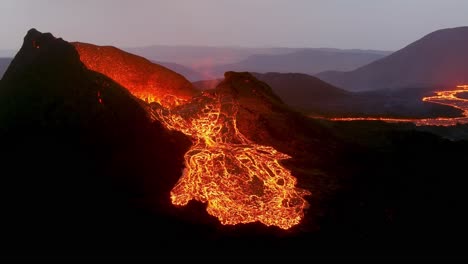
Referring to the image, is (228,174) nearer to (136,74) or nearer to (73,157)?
(73,157)

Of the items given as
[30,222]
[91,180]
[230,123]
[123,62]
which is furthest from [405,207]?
[123,62]

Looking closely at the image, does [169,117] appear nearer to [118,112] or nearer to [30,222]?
[118,112]

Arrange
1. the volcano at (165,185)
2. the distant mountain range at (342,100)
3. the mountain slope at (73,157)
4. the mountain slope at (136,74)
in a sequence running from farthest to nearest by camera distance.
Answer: the distant mountain range at (342,100)
the mountain slope at (136,74)
the mountain slope at (73,157)
the volcano at (165,185)

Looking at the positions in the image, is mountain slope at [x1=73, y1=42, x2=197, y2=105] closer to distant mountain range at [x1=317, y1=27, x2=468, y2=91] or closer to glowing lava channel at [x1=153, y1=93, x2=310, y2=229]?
glowing lava channel at [x1=153, y1=93, x2=310, y2=229]

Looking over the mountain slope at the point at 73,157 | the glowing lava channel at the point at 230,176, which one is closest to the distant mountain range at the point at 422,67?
the glowing lava channel at the point at 230,176

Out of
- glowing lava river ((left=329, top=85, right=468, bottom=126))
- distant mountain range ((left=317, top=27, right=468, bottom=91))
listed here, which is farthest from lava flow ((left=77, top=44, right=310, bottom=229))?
distant mountain range ((left=317, top=27, right=468, bottom=91))

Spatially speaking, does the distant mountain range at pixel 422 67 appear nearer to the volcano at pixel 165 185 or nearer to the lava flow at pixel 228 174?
the lava flow at pixel 228 174
